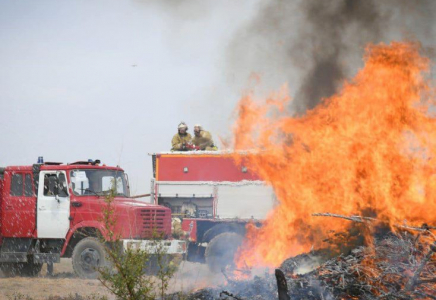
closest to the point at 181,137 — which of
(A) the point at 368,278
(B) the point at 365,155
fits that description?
(B) the point at 365,155

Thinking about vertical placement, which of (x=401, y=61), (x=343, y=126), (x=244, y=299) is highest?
(x=401, y=61)

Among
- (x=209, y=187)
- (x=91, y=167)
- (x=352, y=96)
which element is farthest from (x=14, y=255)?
(x=352, y=96)

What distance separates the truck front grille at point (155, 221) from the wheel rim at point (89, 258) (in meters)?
1.37

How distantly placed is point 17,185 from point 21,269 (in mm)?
2483

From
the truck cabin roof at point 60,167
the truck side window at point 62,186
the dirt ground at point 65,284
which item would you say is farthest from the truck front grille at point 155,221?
the truck side window at point 62,186

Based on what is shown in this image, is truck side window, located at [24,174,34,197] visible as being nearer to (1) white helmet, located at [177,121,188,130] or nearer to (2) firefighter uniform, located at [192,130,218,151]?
(1) white helmet, located at [177,121,188,130]

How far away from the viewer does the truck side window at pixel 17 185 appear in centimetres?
1608

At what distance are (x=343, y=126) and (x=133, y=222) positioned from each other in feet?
21.6

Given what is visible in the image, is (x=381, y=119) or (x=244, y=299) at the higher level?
(x=381, y=119)

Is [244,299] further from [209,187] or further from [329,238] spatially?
[209,187]

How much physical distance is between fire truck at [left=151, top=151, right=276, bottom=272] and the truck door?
3.08 metres

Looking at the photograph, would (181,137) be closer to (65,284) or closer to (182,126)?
(182,126)

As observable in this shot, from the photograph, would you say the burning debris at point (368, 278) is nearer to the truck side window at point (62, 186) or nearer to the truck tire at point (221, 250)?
the truck tire at point (221, 250)

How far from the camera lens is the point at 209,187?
17516 mm
